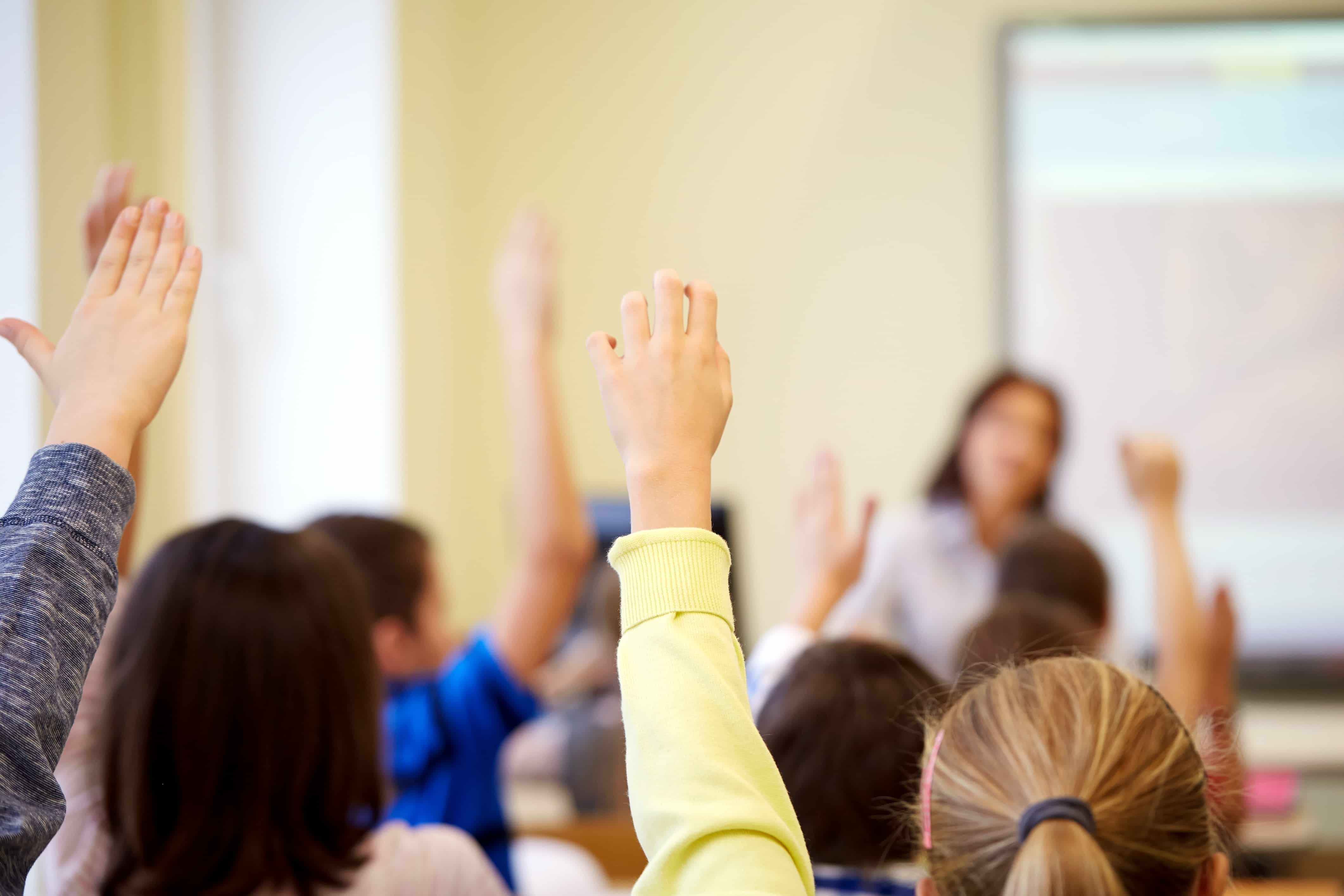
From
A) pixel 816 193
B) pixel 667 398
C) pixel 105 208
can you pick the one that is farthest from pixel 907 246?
pixel 667 398

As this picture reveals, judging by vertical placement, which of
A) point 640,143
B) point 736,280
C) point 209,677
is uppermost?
point 640,143

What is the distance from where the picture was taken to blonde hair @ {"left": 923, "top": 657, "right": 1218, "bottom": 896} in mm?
652

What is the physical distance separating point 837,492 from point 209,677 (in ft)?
2.21

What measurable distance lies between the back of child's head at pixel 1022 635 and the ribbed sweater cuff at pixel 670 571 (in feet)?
1.77

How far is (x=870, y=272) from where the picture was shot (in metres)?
2.79

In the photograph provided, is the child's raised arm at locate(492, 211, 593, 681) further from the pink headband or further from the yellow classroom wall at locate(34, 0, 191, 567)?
the pink headband

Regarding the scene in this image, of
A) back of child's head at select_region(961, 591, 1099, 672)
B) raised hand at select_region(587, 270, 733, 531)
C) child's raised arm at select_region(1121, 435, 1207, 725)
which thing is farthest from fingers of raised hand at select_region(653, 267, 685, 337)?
child's raised arm at select_region(1121, 435, 1207, 725)

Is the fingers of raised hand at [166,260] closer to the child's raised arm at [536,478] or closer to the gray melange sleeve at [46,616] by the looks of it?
the gray melange sleeve at [46,616]

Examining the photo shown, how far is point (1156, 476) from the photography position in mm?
1545

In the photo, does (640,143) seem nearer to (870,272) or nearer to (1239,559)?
(870,272)

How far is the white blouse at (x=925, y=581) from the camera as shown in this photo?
1.94 meters

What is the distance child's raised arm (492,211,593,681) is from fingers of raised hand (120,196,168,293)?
0.57m

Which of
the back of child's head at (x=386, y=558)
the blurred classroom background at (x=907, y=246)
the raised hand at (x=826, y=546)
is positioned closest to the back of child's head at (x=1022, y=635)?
the raised hand at (x=826, y=546)

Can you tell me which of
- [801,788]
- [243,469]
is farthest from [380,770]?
[243,469]
